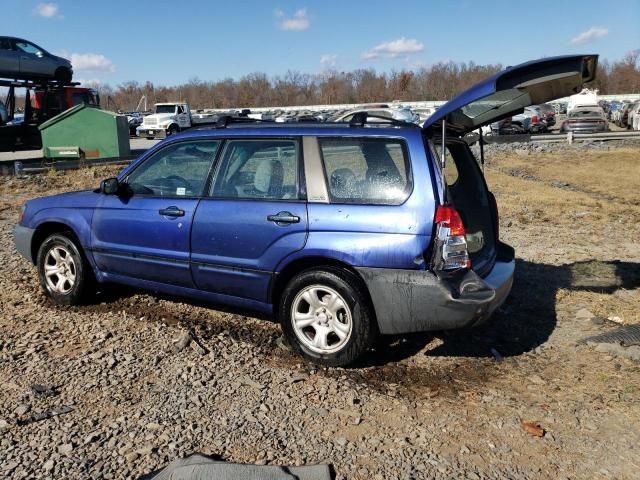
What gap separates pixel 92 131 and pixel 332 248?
17.6m

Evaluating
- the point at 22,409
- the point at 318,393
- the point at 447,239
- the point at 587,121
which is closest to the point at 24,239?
the point at 22,409

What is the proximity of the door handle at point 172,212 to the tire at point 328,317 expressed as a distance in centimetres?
112

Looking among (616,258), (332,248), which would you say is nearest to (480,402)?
(332,248)

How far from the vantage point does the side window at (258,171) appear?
4340 mm

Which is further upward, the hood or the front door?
the hood

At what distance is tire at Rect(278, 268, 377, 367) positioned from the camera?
158 inches

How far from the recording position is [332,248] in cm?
401

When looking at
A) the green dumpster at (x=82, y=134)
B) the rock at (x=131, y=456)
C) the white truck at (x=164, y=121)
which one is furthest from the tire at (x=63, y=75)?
the rock at (x=131, y=456)

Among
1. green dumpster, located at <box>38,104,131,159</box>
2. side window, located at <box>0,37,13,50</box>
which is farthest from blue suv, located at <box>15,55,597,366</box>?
side window, located at <box>0,37,13,50</box>

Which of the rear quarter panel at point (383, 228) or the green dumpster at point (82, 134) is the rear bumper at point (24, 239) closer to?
the rear quarter panel at point (383, 228)

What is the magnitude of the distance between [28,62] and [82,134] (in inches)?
130

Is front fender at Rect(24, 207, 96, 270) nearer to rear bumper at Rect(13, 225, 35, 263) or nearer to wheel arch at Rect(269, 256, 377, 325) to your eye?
rear bumper at Rect(13, 225, 35, 263)

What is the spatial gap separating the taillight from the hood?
0.72m

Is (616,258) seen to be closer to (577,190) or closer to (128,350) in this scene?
(128,350)
